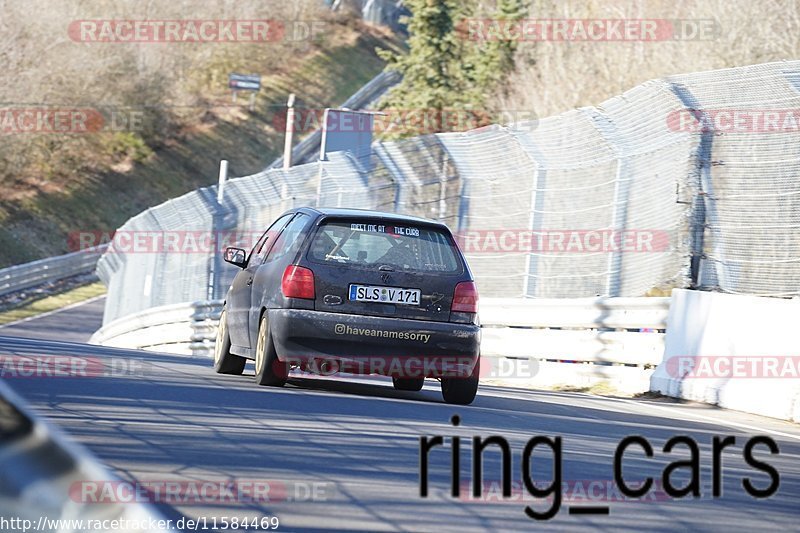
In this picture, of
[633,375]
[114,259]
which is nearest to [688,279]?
[633,375]

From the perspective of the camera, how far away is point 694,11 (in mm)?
44406

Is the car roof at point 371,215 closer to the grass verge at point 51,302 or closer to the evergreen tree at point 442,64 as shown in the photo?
the grass verge at point 51,302

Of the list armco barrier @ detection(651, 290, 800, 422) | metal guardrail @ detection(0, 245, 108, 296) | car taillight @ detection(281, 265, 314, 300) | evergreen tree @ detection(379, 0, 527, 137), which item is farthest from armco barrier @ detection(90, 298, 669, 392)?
evergreen tree @ detection(379, 0, 527, 137)

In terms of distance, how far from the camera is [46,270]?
47.9 m

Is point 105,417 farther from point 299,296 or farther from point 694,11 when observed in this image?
point 694,11

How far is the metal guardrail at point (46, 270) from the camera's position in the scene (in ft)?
145

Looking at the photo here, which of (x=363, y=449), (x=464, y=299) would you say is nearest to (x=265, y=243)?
(x=464, y=299)

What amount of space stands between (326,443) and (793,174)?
7.57 meters

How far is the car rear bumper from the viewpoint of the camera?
1060cm

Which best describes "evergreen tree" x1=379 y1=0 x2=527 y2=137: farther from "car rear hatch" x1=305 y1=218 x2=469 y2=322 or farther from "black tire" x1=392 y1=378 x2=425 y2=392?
"car rear hatch" x1=305 y1=218 x2=469 y2=322

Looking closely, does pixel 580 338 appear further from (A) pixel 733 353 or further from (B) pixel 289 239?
(B) pixel 289 239

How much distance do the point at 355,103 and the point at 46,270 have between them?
36347mm

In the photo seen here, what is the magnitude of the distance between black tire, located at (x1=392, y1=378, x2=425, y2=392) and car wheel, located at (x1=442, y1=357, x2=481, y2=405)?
4.81 feet

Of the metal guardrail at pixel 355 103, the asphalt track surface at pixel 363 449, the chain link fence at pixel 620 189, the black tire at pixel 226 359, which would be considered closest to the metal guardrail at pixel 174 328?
the chain link fence at pixel 620 189
